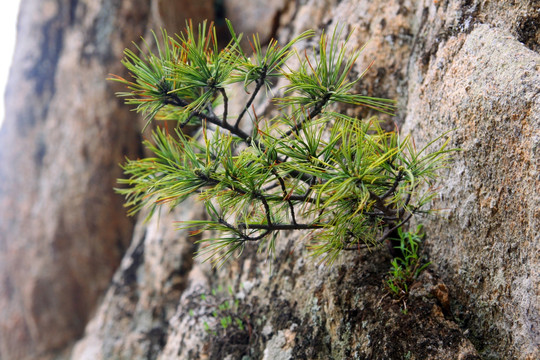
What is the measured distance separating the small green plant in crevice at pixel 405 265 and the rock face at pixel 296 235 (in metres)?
0.05

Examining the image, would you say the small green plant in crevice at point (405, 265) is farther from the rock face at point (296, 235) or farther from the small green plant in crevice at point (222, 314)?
the small green plant in crevice at point (222, 314)

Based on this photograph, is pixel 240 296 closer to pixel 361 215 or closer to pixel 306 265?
pixel 306 265

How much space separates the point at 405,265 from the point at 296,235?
2.38 feet

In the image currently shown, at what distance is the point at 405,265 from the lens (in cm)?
199

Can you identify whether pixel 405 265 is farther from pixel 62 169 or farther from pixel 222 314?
pixel 62 169

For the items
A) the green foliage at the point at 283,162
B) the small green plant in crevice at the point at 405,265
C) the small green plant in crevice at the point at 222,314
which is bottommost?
the small green plant in crevice at the point at 222,314

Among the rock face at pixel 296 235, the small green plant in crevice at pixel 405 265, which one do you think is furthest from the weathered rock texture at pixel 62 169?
the small green plant in crevice at pixel 405 265

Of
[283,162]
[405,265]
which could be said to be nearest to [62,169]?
[283,162]

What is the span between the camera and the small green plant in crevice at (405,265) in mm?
1889

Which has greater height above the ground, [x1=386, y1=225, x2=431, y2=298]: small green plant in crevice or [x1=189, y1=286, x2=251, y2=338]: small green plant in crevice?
[x1=386, y1=225, x2=431, y2=298]: small green plant in crevice

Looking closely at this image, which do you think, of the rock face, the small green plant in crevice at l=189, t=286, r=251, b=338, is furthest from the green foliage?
the small green plant in crevice at l=189, t=286, r=251, b=338

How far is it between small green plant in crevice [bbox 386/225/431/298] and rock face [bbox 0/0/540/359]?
0.17ft

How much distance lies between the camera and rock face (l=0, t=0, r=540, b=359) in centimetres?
165

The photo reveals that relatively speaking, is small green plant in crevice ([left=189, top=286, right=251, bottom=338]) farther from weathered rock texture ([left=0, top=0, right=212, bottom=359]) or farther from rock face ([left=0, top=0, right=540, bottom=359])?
weathered rock texture ([left=0, top=0, right=212, bottom=359])
